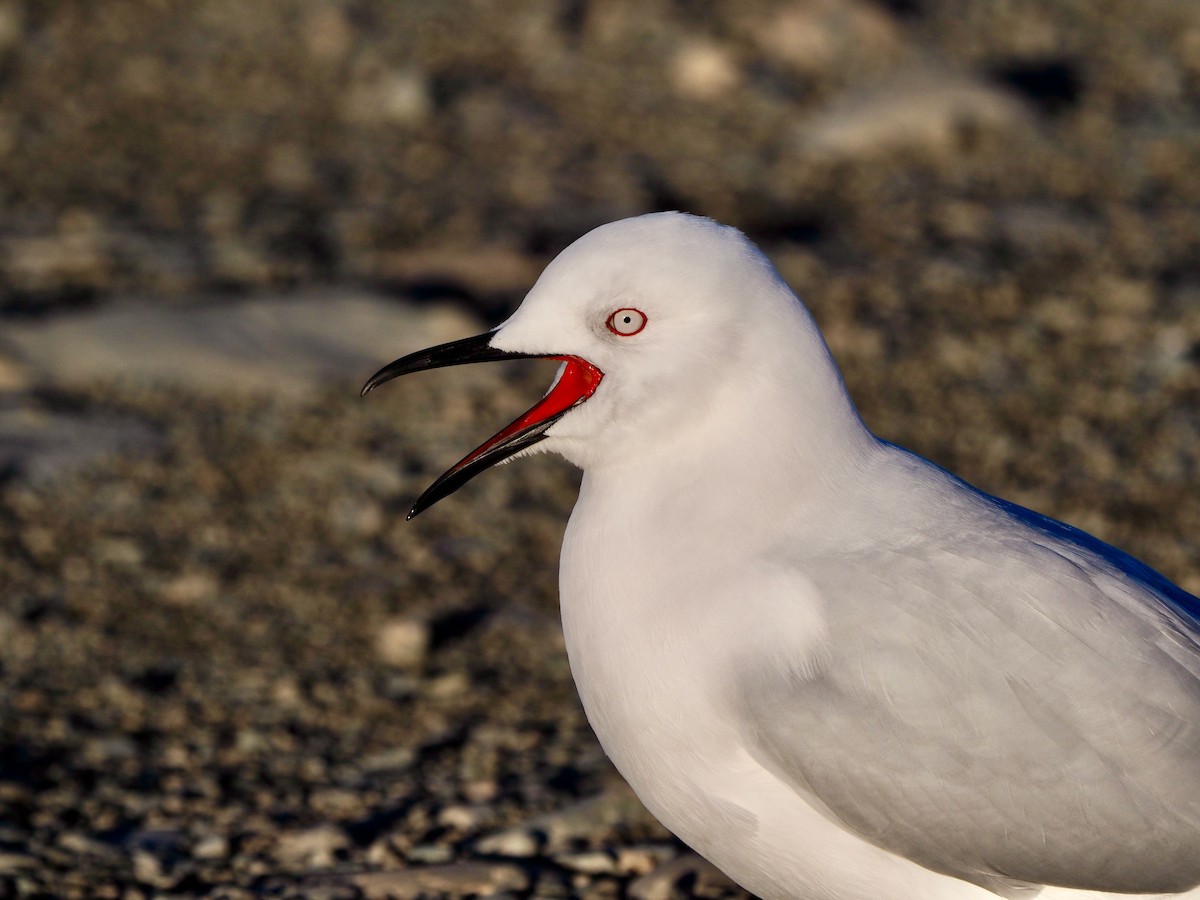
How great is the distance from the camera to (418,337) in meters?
6.45

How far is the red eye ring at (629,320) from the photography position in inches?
128

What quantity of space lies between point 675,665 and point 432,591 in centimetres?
244

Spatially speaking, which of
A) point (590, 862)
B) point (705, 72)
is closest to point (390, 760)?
point (590, 862)

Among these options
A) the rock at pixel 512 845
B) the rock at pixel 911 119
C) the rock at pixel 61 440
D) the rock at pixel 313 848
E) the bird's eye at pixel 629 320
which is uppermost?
the rock at pixel 911 119

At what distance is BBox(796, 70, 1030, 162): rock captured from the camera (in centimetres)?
802

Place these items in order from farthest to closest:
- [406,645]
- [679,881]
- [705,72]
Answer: [705,72] → [406,645] → [679,881]

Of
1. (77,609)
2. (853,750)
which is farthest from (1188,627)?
(77,609)

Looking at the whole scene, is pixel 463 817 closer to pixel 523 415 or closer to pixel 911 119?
pixel 523 415

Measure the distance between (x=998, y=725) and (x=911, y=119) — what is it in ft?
18.3

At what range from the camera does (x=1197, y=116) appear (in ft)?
27.4

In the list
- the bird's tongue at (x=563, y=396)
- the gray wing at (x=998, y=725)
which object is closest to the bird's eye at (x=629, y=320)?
Result: the bird's tongue at (x=563, y=396)

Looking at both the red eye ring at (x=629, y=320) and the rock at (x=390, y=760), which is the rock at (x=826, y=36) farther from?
the red eye ring at (x=629, y=320)

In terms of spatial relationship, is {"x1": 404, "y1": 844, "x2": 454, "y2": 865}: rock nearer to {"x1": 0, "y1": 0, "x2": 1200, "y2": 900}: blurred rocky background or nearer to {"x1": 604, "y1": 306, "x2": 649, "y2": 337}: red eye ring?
{"x1": 0, "y1": 0, "x2": 1200, "y2": 900}: blurred rocky background

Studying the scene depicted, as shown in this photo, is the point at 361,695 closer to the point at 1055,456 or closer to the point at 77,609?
the point at 77,609
